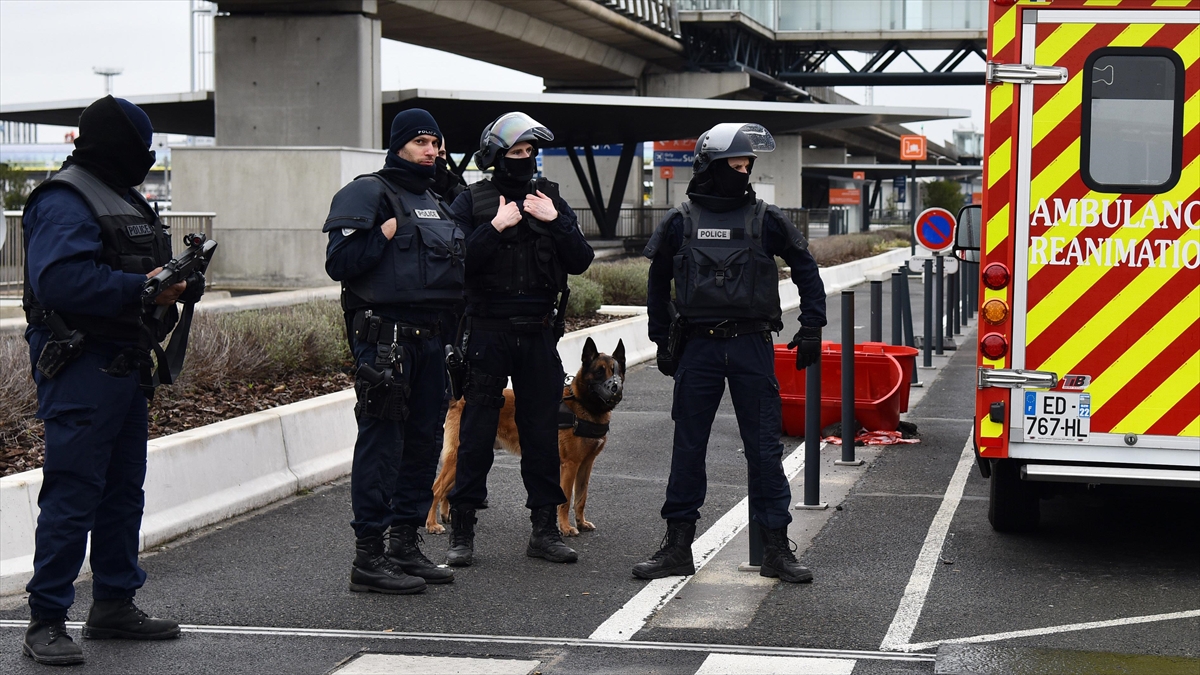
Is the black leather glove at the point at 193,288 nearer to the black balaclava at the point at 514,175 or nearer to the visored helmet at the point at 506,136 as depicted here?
the visored helmet at the point at 506,136

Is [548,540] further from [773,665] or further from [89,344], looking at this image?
[89,344]

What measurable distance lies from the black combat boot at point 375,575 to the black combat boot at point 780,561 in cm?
164

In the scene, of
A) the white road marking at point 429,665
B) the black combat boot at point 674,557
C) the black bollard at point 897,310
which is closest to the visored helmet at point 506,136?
the black combat boot at point 674,557

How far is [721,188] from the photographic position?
22.3 ft

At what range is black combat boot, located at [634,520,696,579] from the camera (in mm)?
6789

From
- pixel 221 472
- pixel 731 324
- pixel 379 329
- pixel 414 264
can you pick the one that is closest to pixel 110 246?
pixel 379 329

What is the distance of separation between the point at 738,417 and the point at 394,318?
1719 mm

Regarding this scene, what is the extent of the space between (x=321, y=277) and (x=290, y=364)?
1587 cm

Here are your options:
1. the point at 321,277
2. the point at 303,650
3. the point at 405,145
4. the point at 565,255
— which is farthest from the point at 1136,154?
the point at 321,277

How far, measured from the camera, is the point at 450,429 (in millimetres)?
7820

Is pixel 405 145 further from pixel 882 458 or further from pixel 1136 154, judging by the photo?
pixel 882 458

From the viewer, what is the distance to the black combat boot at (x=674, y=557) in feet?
22.3

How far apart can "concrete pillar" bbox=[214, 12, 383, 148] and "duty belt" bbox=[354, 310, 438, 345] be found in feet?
75.8

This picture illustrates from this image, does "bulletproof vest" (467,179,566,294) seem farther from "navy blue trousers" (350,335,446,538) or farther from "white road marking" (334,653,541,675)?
"white road marking" (334,653,541,675)
